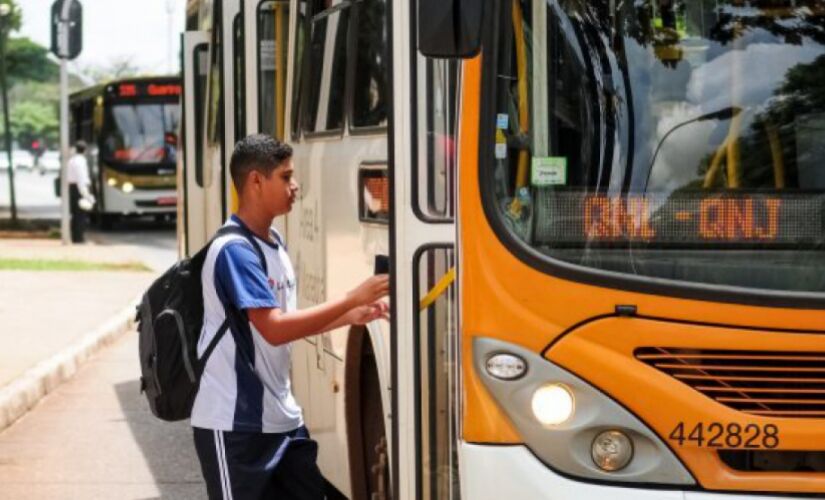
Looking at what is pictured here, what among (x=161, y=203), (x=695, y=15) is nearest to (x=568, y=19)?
(x=695, y=15)

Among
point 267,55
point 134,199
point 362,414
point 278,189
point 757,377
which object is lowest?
point 134,199

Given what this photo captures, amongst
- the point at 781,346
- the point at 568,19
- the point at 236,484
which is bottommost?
the point at 236,484

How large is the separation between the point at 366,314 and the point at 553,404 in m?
0.75

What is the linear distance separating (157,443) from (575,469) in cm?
642

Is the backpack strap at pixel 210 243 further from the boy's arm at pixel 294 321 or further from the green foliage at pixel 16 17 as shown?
the green foliage at pixel 16 17

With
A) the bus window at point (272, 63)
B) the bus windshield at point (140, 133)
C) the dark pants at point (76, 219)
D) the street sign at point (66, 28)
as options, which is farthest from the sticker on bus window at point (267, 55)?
the bus windshield at point (140, 133)

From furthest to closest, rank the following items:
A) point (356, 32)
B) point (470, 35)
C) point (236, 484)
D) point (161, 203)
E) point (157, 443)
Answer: point (161, 203), point (157, 443), point (356, 32), point (236, 484), point (470, 35)

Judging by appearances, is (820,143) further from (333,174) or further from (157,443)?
(157,443)

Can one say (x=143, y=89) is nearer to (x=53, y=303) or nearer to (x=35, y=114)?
(x=53, y=303)

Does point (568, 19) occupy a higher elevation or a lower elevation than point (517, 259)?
higher

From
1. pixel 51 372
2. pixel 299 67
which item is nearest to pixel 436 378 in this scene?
pixel 299 67

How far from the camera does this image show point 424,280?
19.1ft

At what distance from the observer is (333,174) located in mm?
7512

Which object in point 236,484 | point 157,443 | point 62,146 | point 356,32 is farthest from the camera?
point 62,146
